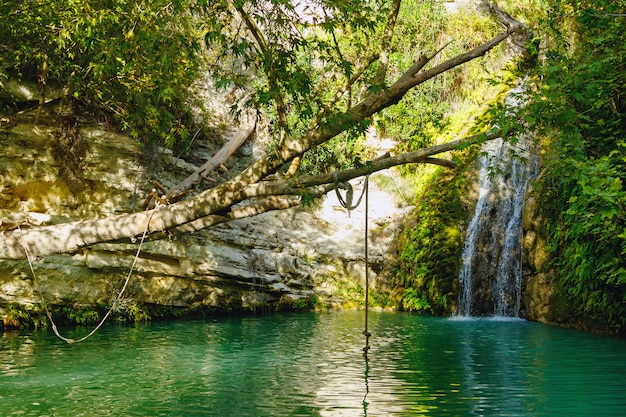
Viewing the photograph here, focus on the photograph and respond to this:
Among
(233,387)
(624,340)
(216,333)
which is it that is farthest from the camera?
(216,333)

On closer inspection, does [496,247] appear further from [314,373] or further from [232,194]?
[232,194]

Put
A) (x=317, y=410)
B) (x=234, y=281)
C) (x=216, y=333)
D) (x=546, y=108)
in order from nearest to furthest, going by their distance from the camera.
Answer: (x=317, y=410) < (x=546, y=108) < (x=216, y=333) < (x=234, y=281)

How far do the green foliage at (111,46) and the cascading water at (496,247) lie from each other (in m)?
7.24

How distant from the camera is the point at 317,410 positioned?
5.56m

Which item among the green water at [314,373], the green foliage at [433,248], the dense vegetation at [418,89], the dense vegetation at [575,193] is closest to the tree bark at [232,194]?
the dense vegetation at [418,89]

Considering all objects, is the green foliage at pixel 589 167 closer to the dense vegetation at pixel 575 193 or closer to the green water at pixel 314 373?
the dense vegetation at pixel 575 193

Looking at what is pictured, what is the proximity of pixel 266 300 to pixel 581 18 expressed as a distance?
9.61m

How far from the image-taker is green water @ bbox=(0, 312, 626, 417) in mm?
5680

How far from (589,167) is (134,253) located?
9029mm

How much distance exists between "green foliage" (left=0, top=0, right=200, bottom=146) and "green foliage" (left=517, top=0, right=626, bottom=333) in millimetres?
4367

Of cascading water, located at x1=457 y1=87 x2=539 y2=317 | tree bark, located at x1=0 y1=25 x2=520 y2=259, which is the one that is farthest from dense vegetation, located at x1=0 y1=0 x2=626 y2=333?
cascading water, located at x1=457 y1=87 x2=539 y2=317

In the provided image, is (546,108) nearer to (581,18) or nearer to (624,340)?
(581,18)

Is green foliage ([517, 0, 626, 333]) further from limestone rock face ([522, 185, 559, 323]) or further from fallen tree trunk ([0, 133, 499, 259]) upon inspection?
fallen tree trunk ([0, 133, 499, 259])

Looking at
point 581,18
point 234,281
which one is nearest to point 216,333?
point 234,281
